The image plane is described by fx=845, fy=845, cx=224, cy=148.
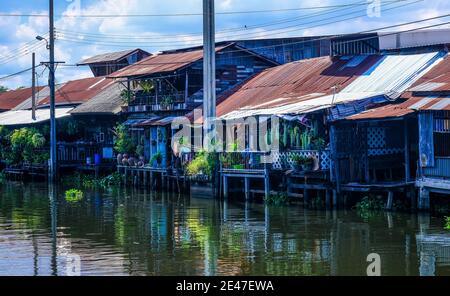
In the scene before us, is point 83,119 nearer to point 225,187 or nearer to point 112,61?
point 112,61

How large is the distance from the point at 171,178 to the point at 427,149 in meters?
15.1

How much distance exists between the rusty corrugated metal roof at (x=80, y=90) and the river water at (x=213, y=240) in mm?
22451

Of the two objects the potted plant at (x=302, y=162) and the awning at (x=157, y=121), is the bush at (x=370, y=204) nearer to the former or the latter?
the potted plant at (x=302, y=162)

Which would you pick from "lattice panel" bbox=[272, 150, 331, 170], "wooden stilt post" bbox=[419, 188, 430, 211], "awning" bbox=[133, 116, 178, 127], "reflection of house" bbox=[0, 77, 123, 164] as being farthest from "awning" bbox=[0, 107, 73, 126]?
"wooden stilt post" bbox=[419, 188, 430, 211]

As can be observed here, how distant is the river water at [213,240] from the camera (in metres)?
18.3

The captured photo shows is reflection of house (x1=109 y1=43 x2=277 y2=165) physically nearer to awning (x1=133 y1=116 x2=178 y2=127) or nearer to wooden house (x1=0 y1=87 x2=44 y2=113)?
awning (x1=133 y1=116 x2=178 y2=127)

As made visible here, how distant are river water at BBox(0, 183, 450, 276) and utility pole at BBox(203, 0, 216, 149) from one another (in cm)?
414

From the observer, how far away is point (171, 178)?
3828 cm

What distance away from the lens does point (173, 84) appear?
4312 cm

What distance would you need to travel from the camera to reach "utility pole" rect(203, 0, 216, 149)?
3525 centimetres

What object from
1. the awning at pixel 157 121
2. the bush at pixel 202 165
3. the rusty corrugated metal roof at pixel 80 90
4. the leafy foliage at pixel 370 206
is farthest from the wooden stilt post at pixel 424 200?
the rusty corrugated metal roof at pixel 80 90

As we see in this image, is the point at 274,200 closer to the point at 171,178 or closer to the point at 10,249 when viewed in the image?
the point at 171,178

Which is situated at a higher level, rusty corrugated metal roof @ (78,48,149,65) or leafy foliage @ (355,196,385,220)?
rusty corrugated metal roof @ (78,48,149,65)
